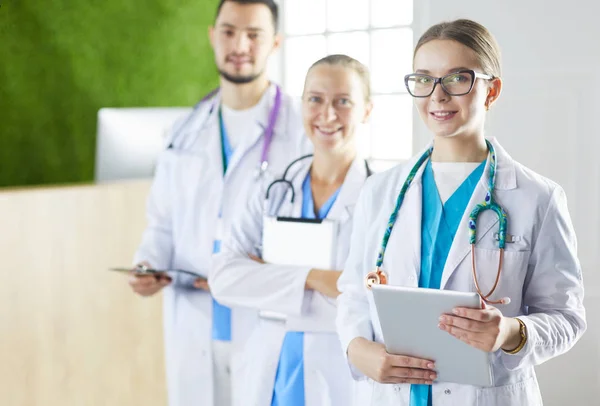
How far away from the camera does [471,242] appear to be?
144 cm

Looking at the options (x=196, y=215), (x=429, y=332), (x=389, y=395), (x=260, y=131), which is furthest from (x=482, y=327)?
(x=196, y=215)

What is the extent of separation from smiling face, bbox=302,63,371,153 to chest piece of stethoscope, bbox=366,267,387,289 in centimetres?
49

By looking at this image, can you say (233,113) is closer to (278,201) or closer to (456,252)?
(278,201)

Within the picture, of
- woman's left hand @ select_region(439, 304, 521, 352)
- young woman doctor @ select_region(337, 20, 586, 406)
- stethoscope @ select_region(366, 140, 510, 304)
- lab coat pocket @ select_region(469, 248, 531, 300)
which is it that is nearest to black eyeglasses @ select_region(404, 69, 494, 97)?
young woman doctor @ select_region(337, 20, 586, 406)

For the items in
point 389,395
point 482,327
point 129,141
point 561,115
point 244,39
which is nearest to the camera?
point 482,327

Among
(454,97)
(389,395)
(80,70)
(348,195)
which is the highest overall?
(80,70)

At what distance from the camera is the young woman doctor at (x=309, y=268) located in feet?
6.26

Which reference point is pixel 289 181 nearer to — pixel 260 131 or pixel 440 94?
pixel 260 131

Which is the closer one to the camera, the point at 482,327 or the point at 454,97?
the point at 482,327

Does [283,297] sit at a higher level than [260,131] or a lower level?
lower

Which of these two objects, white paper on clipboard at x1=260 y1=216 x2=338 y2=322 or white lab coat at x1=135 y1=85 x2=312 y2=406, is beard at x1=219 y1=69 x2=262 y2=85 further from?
white paper on clipboard at x1=260 y1=216 x2=338 y2=322

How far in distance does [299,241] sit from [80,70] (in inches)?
72.1

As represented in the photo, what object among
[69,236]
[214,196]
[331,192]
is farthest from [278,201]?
[69,236]

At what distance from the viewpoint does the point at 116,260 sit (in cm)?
294
